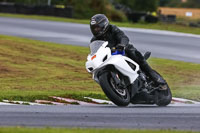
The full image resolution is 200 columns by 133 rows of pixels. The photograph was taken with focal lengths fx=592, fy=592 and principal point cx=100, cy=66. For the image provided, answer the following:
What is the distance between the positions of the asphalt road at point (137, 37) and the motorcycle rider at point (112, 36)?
10.3 meters

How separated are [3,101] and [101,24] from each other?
7.66 ft

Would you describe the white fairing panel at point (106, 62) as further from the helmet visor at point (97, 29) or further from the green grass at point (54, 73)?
the green grass at point (54, 73)

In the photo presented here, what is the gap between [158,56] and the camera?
21.5 meters

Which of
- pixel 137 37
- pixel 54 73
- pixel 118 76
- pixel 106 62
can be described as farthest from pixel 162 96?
pixel 137 37

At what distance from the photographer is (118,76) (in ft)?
32.0

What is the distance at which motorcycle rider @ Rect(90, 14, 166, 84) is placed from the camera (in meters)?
9.74

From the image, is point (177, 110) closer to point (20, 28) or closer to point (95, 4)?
point (20, 28)

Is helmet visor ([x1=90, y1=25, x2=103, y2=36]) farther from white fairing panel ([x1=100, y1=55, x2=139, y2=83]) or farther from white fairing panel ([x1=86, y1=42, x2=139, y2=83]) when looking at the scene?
white fairing panel ([x1=100, y1=55, x2=139, y2=83])

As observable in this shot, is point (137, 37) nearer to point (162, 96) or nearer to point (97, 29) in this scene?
point (162, 96)

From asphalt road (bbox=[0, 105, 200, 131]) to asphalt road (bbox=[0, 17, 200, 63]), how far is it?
11522 mm

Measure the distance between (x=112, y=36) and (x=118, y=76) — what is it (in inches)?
30.1

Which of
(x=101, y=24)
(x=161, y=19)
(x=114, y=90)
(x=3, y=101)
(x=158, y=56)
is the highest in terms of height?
(x=101, y=24)

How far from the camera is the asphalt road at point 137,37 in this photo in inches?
903

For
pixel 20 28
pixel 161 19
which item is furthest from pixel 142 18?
pixel 20 28
